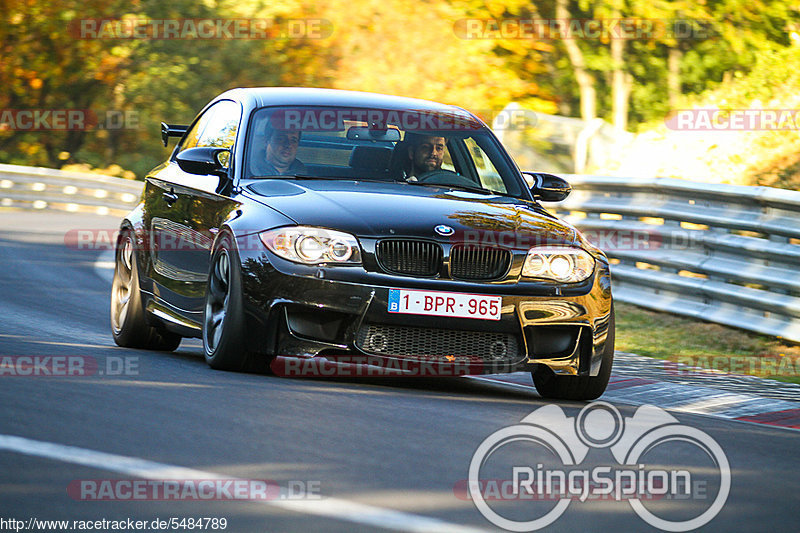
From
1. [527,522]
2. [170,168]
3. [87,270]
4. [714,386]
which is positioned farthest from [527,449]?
[87,270]

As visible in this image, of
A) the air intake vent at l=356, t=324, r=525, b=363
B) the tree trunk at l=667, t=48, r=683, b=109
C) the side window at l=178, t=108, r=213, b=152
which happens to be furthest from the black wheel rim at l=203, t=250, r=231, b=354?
the tree trunk at l=667, t=48, r=683, b=109

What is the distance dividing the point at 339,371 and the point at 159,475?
3285 millimetres

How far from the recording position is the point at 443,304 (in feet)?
24.0

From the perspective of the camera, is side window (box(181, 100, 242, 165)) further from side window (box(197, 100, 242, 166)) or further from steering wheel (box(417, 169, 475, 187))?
steering wheel (box(417, 169, 475, 187))

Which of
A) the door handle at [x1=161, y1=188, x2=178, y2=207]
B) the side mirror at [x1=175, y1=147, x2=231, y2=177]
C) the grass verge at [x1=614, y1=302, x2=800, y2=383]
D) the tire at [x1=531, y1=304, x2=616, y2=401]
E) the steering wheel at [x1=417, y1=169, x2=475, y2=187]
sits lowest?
the grass verge at [x1=614, y1=302, x2=800, y2=383]

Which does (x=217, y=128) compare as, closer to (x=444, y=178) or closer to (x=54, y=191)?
(x=444, y=178)

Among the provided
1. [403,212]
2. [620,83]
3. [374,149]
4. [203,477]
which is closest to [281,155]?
[374,149]

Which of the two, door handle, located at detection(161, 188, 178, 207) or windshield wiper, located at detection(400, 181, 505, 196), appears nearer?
windshield wiper, located at detection(400, 181, 505, 196)

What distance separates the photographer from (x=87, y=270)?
16.5 meters

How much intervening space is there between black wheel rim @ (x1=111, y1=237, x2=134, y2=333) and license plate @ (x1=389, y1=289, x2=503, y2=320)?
274 cm

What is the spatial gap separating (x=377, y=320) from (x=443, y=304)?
34 centimetres

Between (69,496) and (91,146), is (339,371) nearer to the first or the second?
(69,496)

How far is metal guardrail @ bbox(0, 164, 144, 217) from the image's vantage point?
29.5 metres

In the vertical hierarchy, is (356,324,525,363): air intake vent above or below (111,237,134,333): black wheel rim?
above
